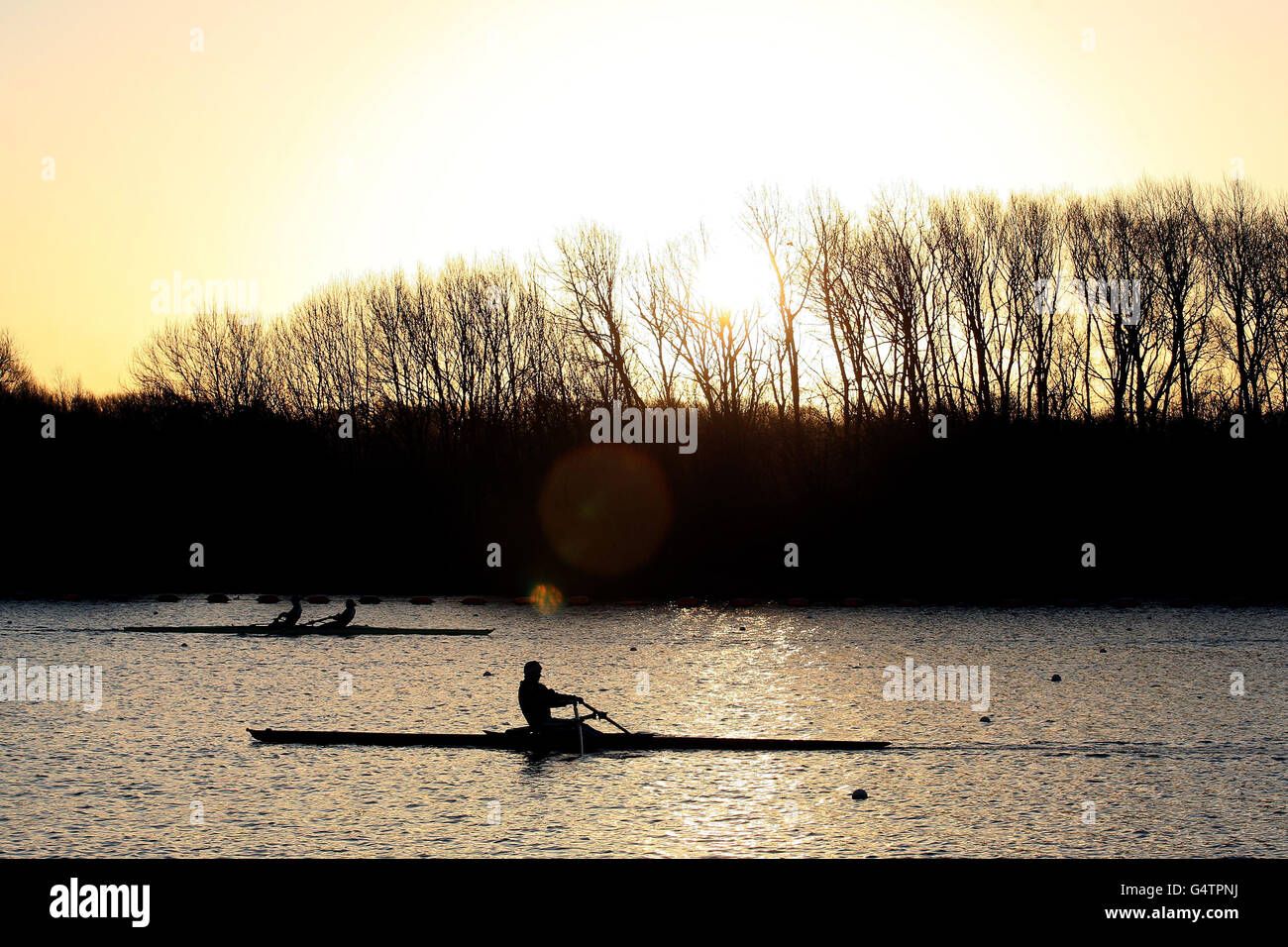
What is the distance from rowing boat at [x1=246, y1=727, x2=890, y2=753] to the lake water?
0.84 ft

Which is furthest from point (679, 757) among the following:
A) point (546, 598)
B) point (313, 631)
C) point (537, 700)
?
point (546, 598)

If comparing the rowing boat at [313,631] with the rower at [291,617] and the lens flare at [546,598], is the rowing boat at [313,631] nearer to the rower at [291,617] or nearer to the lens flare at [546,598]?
the rower at [291,617]

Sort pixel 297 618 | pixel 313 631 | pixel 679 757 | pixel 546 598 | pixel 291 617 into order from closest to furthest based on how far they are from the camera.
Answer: pixel 679 757 < pixel 313 631 < pixel 291 617 < pixel 297 618 < pixel 546 598

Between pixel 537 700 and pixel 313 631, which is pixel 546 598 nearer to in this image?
pixel 313 631

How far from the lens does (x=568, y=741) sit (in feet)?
63.5

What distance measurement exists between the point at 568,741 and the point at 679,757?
5.98 feet

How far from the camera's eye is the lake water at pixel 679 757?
14828 millimetres

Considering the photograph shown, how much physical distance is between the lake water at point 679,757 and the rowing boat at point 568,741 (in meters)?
0.26

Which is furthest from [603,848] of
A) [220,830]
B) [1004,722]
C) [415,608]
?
[415,608]

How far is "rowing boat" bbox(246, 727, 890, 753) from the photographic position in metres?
19.3

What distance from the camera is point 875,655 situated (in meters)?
31.1

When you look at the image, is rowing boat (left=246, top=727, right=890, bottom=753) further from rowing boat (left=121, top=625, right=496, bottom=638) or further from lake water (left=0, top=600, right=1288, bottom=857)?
rowing boat (left=121, top=625, right=496, bottom=638)

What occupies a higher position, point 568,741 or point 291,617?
point 291,617
